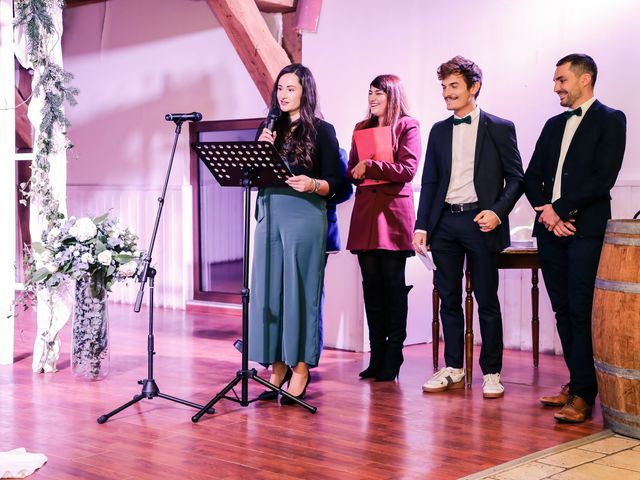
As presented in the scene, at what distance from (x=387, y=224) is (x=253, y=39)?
1.89 metres

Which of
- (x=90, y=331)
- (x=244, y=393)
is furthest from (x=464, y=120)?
(x=90, y=331)

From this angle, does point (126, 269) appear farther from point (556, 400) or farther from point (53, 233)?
point (556, 400)

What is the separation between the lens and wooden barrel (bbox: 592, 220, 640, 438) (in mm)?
3588

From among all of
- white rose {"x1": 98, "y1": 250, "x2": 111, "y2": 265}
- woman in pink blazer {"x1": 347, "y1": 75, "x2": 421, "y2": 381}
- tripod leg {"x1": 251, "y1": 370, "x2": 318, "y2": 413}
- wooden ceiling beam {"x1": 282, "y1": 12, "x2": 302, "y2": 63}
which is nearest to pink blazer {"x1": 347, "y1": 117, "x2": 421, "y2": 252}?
woman in pink blazer {"x1": 347, "y1": 75, "x2": 421, "y2": 381}

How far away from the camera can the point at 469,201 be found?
4445mm

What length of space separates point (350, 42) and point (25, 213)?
347 cm

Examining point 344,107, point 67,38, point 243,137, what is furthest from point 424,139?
point 67,38

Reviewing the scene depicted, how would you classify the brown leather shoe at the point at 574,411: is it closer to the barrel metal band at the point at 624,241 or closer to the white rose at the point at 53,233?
the barrel metal band at the point at 624,241

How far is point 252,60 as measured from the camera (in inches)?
243

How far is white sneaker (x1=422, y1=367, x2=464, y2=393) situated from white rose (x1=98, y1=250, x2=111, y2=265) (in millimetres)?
1735

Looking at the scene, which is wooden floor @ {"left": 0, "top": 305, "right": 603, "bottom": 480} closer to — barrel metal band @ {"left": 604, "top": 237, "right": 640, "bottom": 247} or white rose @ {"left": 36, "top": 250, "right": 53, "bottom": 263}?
A: white rose @ {"left": 36, "top": 250, "right": 53, "bottom": 263}

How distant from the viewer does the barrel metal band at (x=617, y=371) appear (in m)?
3.60

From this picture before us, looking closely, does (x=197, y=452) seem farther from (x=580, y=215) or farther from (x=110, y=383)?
(x=580, y=215)

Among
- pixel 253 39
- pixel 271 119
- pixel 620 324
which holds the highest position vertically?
pixel 253 39
